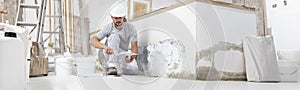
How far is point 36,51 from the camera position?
182 cm

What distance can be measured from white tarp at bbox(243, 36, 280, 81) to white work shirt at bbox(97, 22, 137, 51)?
83 cm

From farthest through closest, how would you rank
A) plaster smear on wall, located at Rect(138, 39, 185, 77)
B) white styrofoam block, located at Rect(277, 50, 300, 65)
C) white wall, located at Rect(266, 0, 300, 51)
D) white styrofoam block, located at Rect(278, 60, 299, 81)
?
white wall, located at Rect(266, 0, 300, 51), white styrofoam block, located at Rect(277, 50, 300, 65), white styrofoam block, located at Rect(278, 60, 299, 81), plaster smear on wall, located at Rect(138, 39, 185, 77)

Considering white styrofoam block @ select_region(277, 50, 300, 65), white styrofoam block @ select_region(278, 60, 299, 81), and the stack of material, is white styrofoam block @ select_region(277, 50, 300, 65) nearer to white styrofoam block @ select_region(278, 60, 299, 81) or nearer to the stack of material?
white styrofoam block @ select_region(278, 60, 299, 81)

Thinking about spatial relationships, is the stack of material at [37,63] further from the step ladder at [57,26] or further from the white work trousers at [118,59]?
the step ladder at [57,26]

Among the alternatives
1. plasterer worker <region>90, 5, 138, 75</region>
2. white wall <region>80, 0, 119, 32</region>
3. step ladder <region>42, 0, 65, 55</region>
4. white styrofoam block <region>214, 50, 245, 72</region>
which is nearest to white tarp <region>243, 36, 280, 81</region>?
white styrofoam block <region>214, 50, 245, 72</region>

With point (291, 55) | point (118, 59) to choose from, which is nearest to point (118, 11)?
point (118, 59)

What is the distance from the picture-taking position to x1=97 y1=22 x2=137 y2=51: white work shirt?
5.88 feet

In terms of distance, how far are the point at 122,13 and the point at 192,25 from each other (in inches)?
19.5

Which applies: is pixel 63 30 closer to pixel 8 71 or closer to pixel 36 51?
pixel 36 51

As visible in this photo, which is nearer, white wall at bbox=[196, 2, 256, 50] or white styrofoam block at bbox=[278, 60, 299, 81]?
white wall at bbox=[196, 2, 256, 50]

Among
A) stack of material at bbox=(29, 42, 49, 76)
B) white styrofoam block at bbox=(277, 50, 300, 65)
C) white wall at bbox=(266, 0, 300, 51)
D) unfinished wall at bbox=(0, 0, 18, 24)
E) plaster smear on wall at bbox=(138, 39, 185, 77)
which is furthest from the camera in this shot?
white wall at bbox=(266, 0, 300, 51)

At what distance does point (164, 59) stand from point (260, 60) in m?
0.69

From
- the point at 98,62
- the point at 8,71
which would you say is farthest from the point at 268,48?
the point at 8,71

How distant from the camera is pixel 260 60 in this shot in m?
1.98
